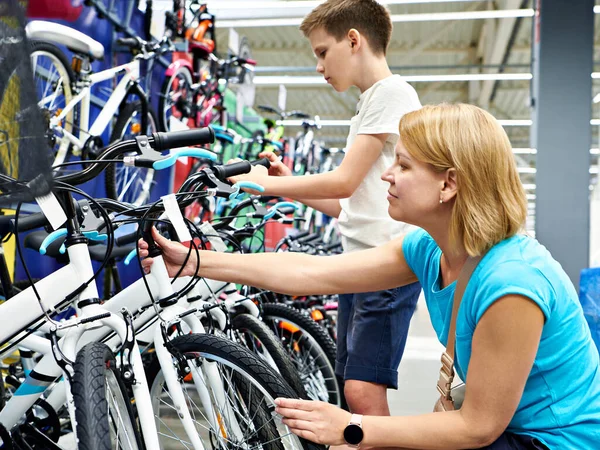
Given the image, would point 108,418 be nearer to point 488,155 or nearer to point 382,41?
point 488,155

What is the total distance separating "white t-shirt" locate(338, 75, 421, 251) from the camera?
2033 mm

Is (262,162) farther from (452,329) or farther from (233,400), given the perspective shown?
(452,329)

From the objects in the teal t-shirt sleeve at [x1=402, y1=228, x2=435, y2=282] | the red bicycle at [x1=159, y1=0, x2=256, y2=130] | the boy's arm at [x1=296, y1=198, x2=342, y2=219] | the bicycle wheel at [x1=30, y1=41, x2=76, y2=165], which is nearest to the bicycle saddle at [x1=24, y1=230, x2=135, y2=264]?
the boy's arm at [x1=296, y1=198, x2=342, y2=219]

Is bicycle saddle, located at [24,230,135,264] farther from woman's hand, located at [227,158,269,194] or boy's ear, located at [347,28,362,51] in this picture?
boy's ear, located at [347,28,362,51]

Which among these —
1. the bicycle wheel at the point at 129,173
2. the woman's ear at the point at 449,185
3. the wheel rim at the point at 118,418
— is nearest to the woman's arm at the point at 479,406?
the woman's ear at the point at 449,185

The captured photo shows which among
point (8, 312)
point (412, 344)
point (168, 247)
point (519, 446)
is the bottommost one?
point (412, 344)

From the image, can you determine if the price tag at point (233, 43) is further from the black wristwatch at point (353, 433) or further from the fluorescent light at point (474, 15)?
the black wristwatch at point (353, 433)

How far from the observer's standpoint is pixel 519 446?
4.31ft

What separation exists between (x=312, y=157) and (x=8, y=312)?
773 centimetres

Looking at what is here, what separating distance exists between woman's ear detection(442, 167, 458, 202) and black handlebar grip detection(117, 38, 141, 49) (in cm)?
343

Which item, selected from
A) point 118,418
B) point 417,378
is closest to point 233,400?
point 118,418

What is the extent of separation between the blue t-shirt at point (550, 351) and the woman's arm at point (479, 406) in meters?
0.04

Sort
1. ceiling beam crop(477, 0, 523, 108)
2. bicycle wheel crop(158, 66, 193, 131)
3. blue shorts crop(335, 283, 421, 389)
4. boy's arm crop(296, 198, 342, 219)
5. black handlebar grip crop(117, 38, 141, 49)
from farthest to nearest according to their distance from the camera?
1. ceiling beam crop(477, 0, 523, 108)
2. bicycle wheel crop(158, 66, 193, 131)
3. black handlebar grip crop(117, 38, 141, 49)
4. boy's arm crop(296, 198, 342, 219)
5. blue shorts crop(335, 283, 421, 389)

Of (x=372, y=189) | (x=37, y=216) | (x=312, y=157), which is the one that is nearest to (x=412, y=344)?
(x=312, y=157)
